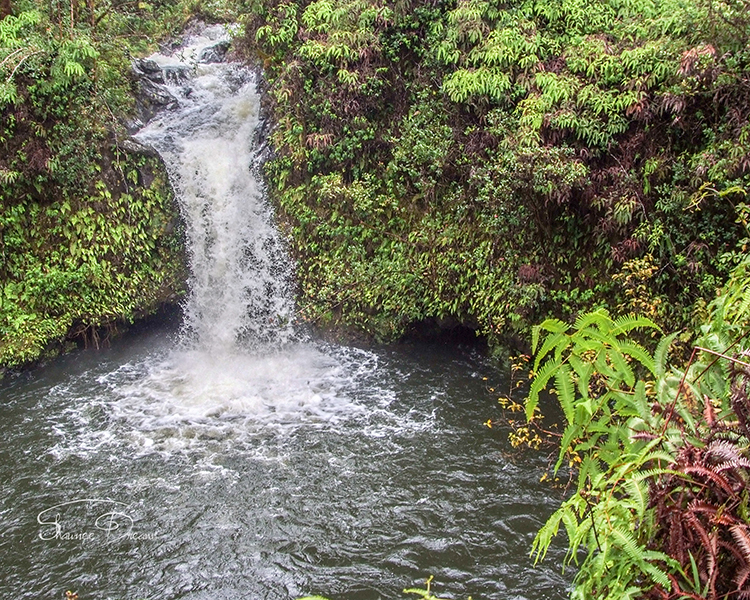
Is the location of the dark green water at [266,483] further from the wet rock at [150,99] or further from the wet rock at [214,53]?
the wet rock at [214,53]

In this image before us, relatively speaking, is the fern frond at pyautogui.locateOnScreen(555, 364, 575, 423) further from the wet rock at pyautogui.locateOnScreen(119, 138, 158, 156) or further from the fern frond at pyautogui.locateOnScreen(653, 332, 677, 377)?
the wet rock at pyautogui.locateOnScreen(119, 138, 158, 156)

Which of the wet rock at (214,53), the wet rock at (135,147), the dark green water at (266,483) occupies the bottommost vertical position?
the dark green water at (266,483)

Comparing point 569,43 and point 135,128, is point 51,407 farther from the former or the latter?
point 569,43

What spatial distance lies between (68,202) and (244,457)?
562 cm

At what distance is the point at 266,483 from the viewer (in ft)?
21.5

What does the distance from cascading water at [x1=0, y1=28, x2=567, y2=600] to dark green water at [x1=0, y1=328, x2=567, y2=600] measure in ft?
0.07

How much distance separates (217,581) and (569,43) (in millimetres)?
8646

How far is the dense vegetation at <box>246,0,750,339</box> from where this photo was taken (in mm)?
7016

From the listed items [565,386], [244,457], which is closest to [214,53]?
A: [244,457]

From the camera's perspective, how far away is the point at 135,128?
1060cm

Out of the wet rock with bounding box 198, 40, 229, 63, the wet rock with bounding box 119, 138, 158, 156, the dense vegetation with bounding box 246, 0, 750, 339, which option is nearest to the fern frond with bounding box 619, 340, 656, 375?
the dense vegetation with bounding box 246, 0, 750, 339

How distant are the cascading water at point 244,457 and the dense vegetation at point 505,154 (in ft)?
3.62

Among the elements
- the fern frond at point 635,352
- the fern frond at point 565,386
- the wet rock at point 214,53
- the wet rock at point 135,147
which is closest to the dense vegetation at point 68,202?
the wet rock at point 135,147

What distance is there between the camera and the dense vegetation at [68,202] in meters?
9.12
